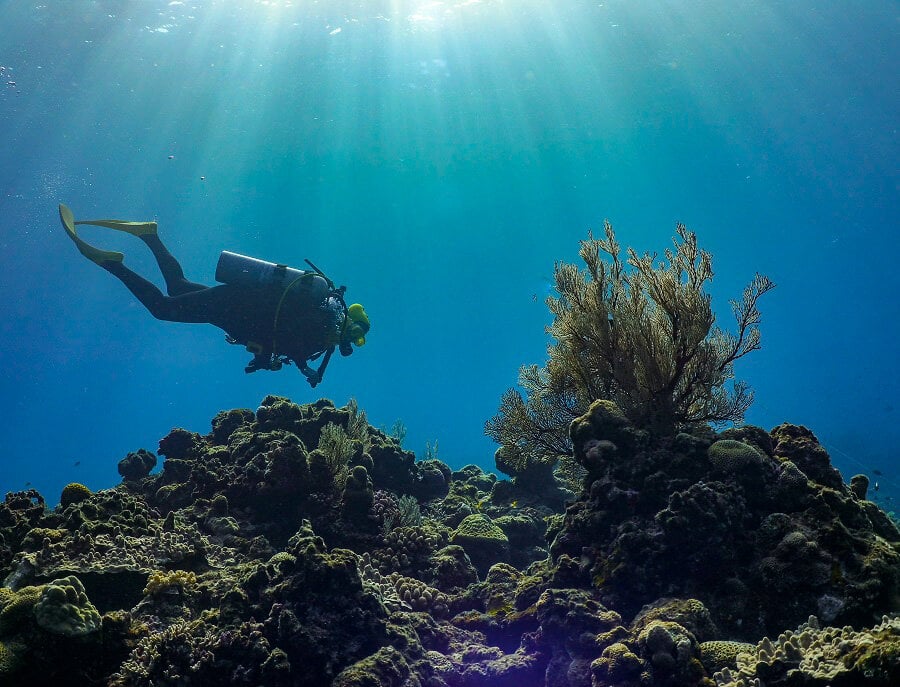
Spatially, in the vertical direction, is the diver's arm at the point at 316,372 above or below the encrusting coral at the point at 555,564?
above

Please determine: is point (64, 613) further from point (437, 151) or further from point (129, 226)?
point (437, 151)

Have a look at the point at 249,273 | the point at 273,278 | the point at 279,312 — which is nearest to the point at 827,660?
the point at 279,312

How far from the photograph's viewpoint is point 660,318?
6547 mm

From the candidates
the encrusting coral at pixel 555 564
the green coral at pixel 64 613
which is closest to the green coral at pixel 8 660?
the encrusting coral at pixel 555 564

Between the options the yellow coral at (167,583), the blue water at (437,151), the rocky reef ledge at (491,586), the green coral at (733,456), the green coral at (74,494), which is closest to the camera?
the rocky reef ledge at (491,586)

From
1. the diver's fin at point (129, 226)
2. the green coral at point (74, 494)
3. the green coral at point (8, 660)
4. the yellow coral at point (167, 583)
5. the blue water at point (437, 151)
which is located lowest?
the green coral at point (8, 660)

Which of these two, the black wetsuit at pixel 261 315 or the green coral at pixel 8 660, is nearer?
the green coral at pixel 8 660

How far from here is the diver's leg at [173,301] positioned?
39.8 ft

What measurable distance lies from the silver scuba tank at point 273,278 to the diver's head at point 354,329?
828mm

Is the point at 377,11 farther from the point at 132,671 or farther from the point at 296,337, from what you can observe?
the point at 132,671

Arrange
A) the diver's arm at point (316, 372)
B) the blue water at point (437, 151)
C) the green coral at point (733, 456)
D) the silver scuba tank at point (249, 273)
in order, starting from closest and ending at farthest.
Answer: the green coral at point (733, 456)
the diver's arm at point (316, 372)
the silver scuba tank at point (249, 273)
the blue water at point (437, 151)

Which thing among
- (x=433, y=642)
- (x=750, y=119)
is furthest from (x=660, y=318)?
(x=750, y=119)

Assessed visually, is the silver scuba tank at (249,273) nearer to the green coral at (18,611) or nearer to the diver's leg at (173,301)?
the diver's leg at (173,301)

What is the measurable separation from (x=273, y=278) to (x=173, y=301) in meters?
3.13
